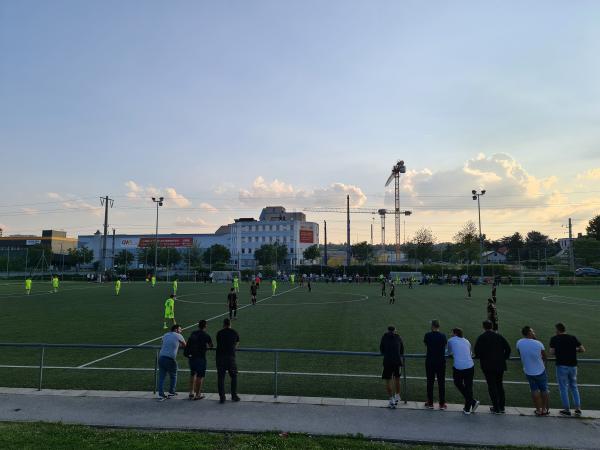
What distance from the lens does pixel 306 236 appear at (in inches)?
5015

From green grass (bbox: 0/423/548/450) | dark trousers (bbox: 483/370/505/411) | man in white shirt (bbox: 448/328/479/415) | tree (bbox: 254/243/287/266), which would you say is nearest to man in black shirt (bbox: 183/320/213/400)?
green grass (bbox: 0/423/548/450)

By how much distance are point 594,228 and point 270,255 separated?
82385mm

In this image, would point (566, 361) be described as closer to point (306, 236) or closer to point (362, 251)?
point (306, 236)

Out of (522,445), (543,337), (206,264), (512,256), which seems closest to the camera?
(522,445)

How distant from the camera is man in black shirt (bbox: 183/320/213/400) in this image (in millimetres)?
9328

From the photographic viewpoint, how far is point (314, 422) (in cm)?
789

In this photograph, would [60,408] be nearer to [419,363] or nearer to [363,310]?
[419,363]

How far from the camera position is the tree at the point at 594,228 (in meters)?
110

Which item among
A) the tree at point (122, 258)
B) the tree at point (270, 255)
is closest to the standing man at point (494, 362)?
the tree at point (270, 255)

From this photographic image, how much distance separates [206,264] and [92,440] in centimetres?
11490

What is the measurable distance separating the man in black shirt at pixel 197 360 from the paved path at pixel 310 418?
0.27m

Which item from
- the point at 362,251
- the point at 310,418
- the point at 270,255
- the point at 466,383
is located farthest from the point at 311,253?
the point at 310,418

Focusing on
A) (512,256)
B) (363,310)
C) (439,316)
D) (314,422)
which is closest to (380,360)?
(314,422)

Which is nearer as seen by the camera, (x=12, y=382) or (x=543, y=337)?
(x=12, y=382)
